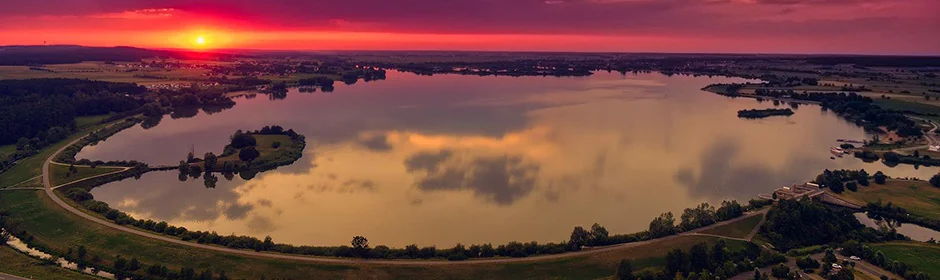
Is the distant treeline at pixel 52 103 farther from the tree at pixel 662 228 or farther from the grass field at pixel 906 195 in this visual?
the grass field at pixel 906 195

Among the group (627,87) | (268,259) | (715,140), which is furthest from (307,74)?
(268,259)

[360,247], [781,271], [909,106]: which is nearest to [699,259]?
[781,271]

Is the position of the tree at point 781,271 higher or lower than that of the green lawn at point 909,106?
lower

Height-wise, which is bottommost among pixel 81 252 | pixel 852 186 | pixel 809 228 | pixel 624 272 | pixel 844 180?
pixel 81 252

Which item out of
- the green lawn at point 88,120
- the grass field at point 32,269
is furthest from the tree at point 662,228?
the green lawn at point 88,120

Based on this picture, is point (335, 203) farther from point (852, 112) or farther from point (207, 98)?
point (852, 112)

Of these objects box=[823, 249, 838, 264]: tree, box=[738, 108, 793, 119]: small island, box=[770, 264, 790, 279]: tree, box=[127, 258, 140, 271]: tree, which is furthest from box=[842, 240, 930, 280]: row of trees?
box=[738, 108, 793, 119]: small island

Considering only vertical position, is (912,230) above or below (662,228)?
below

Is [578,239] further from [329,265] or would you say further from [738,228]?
[329,265]
